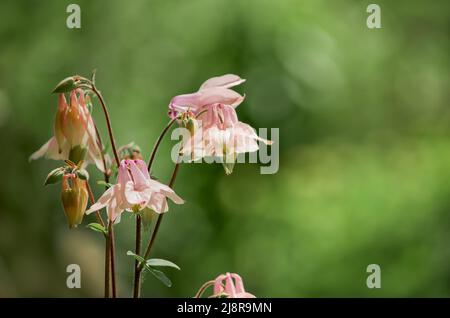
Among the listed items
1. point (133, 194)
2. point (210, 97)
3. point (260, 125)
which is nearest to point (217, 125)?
point (210, 97)

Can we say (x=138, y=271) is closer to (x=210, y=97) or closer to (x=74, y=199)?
(x=74, y=199)

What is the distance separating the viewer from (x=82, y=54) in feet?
11.5

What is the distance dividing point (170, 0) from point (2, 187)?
125 centimetres

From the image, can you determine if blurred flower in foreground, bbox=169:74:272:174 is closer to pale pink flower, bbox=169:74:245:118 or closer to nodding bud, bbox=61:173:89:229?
pale pink flower, bbox=169:74:245:118

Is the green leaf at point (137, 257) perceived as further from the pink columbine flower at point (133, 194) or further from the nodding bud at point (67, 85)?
the nodding bud at point (67, 85)

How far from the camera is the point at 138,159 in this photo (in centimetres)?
109

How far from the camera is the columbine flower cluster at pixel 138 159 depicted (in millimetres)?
1014

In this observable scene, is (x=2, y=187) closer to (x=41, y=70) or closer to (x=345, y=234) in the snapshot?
(x=41, y=70)

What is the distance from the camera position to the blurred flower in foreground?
104 cm

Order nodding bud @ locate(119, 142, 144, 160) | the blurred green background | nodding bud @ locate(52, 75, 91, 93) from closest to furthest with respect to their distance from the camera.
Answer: nodding bud @ locate(52, 75, 91, 93), nodding bud @ locate(119, 142, 144, 160), the blurred green background

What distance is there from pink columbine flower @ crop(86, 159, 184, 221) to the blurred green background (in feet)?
6.93

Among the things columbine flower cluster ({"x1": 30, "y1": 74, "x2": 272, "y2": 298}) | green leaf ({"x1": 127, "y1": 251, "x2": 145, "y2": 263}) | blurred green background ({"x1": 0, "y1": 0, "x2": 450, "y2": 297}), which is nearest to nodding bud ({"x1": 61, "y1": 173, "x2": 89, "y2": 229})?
columbine flower cluster ({"x1": 30, "y1": 74, "x2": 272, "y2": 298})

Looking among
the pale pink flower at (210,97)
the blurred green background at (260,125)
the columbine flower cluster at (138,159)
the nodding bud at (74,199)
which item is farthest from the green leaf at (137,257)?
the blurred green background at (260,125)

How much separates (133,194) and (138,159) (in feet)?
0.32
